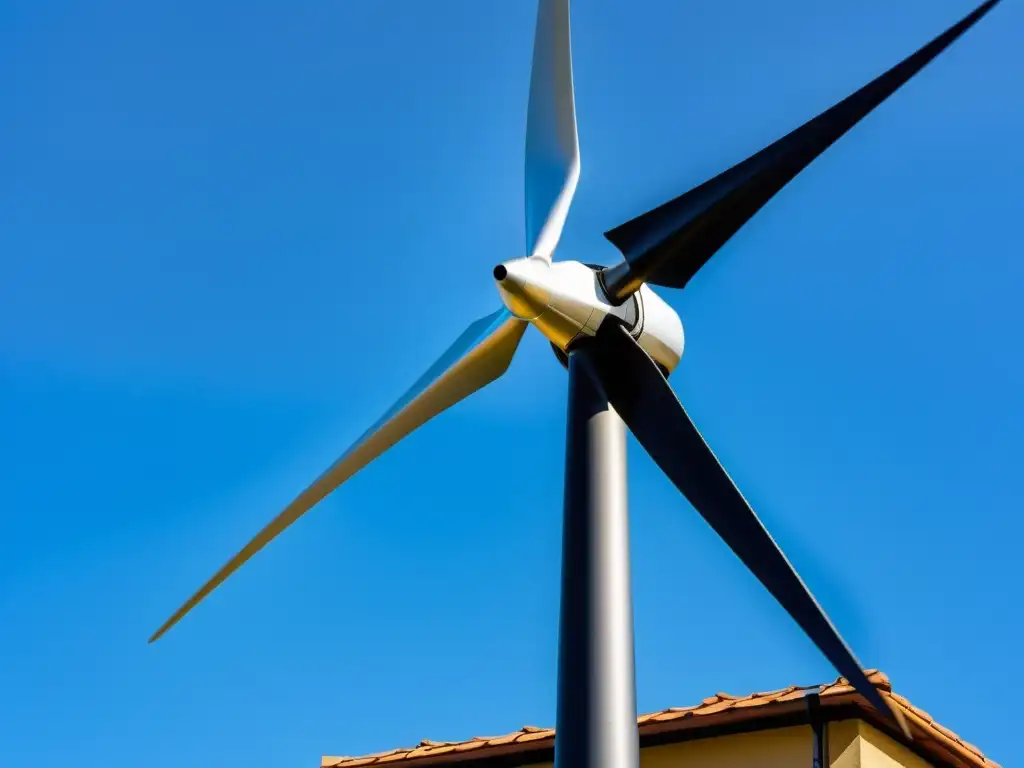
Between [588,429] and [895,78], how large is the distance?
383 centimetres

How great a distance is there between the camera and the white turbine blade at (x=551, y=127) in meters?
11.8

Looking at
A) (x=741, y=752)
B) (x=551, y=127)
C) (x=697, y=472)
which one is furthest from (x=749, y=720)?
(x=551, y=127)

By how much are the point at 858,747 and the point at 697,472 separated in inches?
155

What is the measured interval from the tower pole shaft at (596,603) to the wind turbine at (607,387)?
0.04ft

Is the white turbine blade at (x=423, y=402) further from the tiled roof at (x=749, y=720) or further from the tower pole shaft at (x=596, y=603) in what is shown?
the tiled roof at (x=749, y=720)

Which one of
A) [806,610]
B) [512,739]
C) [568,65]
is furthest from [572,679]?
[568,65]

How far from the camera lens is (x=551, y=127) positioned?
40.3 feet

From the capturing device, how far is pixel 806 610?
8.45 m

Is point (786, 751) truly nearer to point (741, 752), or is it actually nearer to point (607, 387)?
point (741, 752)

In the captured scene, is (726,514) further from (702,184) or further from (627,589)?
(702,184)

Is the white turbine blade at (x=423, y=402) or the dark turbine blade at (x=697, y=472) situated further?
the white turbine blade at (x=423, y=402)

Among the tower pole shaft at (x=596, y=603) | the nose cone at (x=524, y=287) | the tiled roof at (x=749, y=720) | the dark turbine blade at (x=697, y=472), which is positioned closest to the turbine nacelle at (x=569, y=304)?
the nose cone at (x=524, y=287)

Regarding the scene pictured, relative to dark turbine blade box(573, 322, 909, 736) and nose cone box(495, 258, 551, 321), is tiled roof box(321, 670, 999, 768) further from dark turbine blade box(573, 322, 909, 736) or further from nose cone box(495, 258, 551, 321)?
nose cone box(495, 258, 551, 321)

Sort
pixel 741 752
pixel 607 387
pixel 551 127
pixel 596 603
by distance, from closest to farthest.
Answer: pixel 596 603 → pixel 607 387 → pixel 741 752 → pixel 551 127
